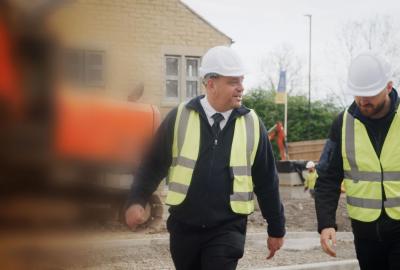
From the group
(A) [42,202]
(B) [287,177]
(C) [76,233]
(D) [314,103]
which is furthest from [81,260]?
(D) [314,103]

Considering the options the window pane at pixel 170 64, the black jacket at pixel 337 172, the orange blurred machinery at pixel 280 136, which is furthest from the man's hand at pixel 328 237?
the orange blurred machinery at pixel 280 136

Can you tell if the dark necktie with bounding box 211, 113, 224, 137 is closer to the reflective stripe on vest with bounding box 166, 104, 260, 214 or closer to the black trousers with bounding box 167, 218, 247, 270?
the reflective stripe on vest with bounding box 166, 104, 260, 214

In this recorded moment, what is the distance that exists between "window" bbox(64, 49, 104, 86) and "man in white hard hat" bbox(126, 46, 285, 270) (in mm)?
1896

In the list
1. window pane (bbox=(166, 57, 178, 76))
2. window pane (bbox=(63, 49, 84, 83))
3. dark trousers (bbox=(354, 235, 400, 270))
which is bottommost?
dark trousers (bbox=(354, 235, 400, 270))

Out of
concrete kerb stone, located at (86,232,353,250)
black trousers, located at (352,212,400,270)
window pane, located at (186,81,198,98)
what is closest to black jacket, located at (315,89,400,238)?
black trousers, located at (352,212,400,270)

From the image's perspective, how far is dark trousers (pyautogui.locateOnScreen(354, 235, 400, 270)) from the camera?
308 centimetres

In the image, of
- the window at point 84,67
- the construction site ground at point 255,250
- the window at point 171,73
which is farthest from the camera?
the construction site ground at point 255,250

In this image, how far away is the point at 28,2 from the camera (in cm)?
78

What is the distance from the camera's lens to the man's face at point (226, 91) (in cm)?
306

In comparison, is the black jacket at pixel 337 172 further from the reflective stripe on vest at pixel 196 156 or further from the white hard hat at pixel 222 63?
the white hard hat at pixel 222 63

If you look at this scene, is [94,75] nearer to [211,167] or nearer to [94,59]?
[94,59]

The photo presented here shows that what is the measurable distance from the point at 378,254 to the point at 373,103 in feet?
2.75

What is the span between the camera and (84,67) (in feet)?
3.21

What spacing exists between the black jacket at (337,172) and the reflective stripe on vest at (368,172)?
3 centimetres
